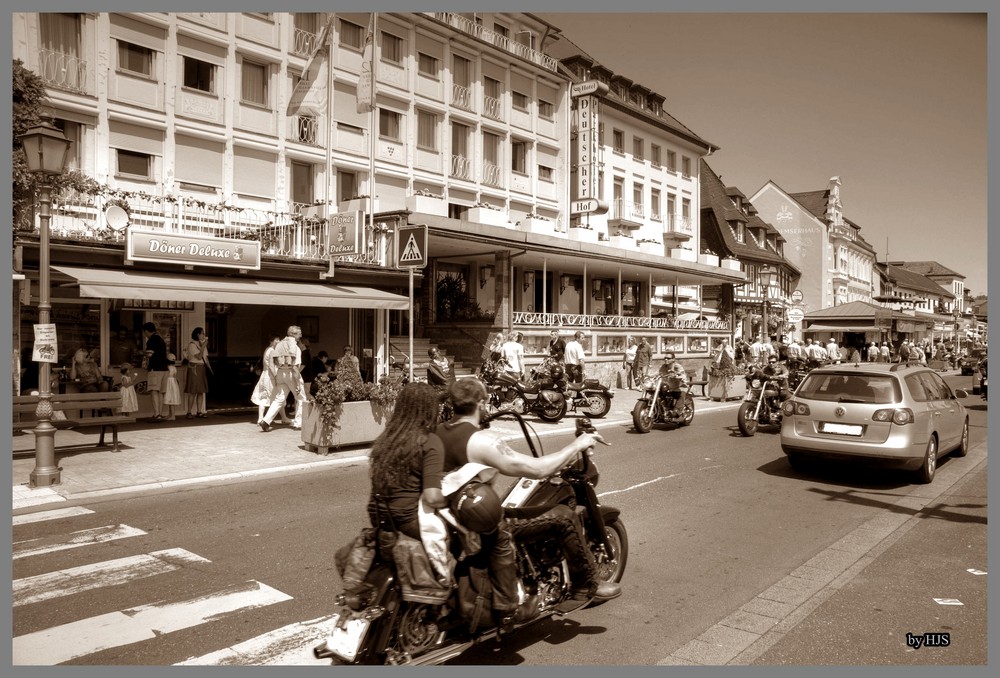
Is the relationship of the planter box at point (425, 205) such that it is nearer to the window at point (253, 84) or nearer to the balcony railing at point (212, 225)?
the balcony railing at point (212, 225)

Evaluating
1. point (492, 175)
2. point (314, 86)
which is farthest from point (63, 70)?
point (492, 175)

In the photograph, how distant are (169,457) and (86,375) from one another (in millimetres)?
4659

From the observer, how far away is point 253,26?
2377cm

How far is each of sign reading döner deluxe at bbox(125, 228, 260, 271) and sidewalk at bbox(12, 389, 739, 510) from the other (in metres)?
3.14

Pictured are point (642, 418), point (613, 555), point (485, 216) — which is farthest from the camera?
point (485, 216)

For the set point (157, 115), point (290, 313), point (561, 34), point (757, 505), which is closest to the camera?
point (757, 505)

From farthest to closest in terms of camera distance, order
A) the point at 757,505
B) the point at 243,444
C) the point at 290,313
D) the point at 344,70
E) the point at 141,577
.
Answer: the point at 344,70 → the point at 290,313 → the point at 243,444 → the point at 757,505 → the point at 141,577

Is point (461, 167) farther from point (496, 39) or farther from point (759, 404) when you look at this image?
point (759, 404)

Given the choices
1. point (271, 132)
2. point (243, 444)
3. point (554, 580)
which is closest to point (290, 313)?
point (271, 132)

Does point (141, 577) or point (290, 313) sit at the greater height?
point (290, 313)

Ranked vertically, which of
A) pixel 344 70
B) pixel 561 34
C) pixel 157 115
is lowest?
pixel 157 115

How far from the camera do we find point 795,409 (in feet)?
33.0

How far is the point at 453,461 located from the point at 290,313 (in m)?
19.7

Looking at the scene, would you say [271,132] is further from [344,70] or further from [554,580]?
[554,580]
